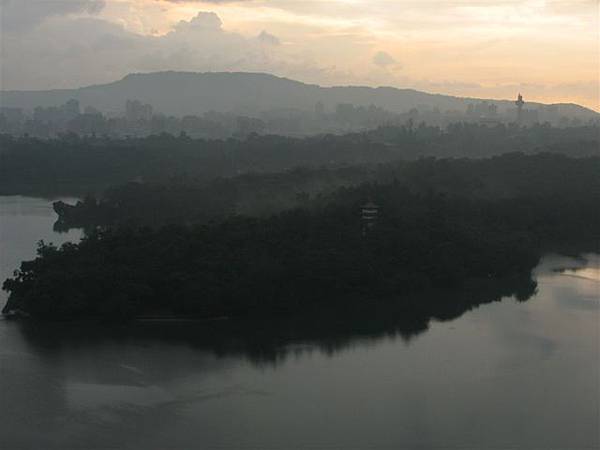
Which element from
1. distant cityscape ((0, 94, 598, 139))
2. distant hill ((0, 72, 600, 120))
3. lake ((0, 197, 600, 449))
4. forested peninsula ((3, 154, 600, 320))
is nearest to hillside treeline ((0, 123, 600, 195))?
distant cityscape ((0, 94, 598, 139))

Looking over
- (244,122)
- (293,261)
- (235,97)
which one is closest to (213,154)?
(244,122)

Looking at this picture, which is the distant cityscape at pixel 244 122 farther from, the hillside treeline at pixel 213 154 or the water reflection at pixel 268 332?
the water reflection at pixel 268 332

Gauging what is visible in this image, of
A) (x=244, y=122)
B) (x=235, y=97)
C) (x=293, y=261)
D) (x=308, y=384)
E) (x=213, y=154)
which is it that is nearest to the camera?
(x=308, y=384)

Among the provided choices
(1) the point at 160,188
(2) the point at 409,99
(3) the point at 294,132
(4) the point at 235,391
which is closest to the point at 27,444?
(4) the point at 235,391

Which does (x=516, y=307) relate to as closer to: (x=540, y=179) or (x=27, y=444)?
(x=27, y=444)

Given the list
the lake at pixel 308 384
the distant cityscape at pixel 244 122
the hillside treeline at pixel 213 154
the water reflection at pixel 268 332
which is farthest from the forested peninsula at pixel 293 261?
the distant cityscape at pixel 244 122

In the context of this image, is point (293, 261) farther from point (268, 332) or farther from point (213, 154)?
point (213, 154)
